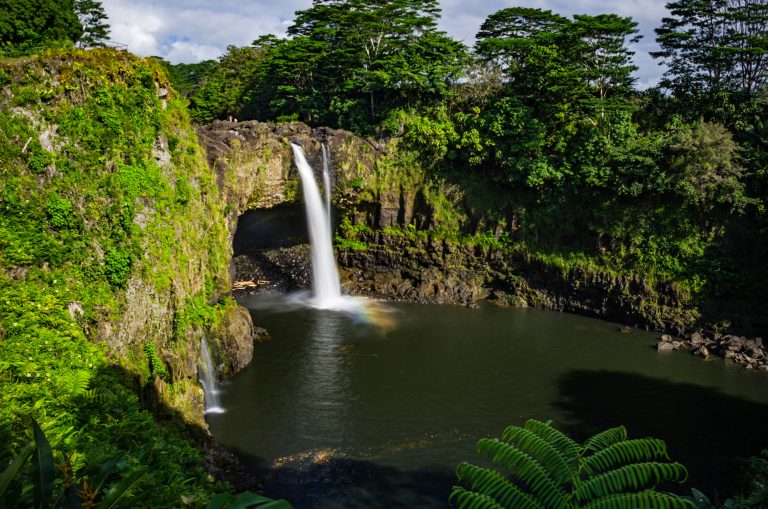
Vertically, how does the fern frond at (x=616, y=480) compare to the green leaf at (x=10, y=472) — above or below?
below

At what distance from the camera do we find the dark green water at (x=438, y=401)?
16.4m

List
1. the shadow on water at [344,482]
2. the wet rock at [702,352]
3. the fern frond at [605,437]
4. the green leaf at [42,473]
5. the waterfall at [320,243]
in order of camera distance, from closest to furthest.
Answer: the green leaf at [42,473] < the fern frond at [605,437] < the shadow on water at [344,482] < the wet rock at [702,352] < the waterfall at [320,243]

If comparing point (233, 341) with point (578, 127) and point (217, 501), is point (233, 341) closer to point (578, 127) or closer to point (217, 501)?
point (217, 501)

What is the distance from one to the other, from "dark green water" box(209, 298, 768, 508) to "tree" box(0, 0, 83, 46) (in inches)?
705

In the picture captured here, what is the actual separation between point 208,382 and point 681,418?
19174mm

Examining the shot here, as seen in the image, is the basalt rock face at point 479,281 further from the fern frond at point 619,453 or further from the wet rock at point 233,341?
the fern frond at point 619,453

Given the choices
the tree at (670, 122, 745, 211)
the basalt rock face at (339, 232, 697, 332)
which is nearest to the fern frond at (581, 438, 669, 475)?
the basalt rock face at (339, 232, 697, 332)

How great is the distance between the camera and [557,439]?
9.25 meters

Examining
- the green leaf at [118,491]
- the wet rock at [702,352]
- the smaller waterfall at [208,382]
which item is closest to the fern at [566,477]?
the green leaf at [118,491]

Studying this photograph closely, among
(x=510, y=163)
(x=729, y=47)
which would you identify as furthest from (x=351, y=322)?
(x=729, y=47)

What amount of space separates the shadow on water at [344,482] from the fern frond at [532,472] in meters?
7.15

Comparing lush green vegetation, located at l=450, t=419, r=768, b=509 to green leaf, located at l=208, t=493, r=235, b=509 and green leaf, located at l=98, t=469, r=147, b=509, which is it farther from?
green leaf, located at l=98, t=469, r=147, b=509

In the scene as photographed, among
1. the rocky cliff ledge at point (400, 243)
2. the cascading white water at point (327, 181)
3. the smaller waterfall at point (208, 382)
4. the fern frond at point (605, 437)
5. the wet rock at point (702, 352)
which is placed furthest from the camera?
the cascading white water at point (327, 181)

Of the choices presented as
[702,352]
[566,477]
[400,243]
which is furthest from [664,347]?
[566,477]
